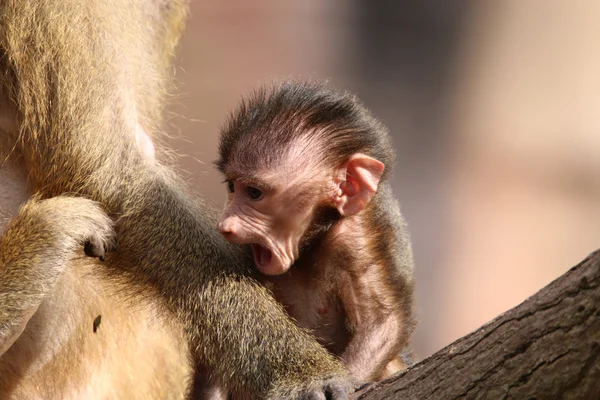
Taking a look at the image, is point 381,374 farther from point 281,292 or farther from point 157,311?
point 157,311

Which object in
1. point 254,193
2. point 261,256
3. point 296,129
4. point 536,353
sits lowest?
point 536,353

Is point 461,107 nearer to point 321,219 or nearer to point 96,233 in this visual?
point 321,219

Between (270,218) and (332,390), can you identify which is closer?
(332,390)

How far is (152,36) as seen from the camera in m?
3.96

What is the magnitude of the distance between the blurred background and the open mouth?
4708 mm

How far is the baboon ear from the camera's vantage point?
3.04 metres

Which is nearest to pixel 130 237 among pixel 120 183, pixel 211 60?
pixel 120 183

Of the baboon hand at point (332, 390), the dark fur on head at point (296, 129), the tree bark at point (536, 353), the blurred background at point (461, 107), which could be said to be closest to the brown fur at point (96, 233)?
the baboon hand at point (332, 390)

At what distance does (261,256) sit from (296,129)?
0.43 metres

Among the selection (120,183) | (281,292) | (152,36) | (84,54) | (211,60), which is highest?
(211,60)

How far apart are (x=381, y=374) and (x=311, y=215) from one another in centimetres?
56

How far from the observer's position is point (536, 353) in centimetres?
204

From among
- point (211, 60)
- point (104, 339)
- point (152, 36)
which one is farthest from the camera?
point (211, 60)

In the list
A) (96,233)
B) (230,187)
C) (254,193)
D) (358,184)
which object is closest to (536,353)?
(358,184)
